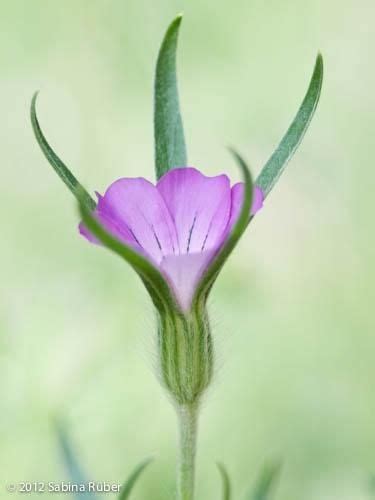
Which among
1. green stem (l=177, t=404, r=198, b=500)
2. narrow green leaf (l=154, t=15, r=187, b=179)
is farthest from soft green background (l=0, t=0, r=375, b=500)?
narrow green leaf (l=154, t=15, r=187, b=179)

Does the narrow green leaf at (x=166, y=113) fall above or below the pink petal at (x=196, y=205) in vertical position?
above

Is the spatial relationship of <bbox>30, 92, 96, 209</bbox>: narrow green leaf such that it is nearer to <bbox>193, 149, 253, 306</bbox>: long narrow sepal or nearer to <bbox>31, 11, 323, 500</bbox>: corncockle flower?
<bbox>31, 11, 323, 500</bbox>: corncockle flower

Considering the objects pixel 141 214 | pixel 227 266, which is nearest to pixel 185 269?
pixel 141 214

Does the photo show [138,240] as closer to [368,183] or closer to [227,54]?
[368,183]

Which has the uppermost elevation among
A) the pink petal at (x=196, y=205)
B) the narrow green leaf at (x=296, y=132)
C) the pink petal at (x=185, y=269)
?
the narrow green leaf at (x=296, y=132)

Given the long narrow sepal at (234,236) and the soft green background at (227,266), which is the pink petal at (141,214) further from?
the soft green background at (227,266)

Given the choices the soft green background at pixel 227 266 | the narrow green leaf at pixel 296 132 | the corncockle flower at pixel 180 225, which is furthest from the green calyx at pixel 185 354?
the soft green background at pixel 227 266
